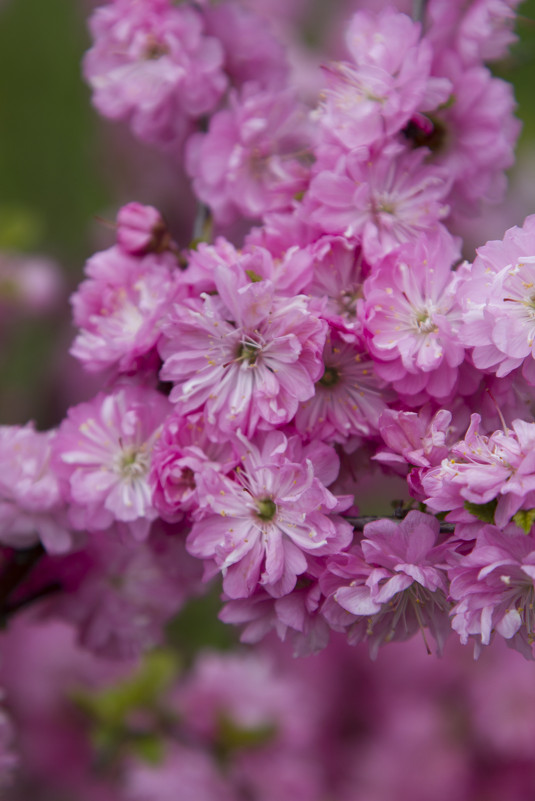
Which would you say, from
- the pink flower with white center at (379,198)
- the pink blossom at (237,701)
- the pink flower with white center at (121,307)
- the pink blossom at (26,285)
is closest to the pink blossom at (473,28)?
the pink flower with white center at (379,198)

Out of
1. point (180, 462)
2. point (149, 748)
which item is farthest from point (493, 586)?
point (149, 748)

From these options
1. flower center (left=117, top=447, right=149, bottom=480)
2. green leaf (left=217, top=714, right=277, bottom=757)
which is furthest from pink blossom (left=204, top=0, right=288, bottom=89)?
green leaf (left=217, top=714, right=277, bottom=757)

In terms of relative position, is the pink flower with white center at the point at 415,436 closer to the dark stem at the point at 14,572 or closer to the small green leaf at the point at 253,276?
the small green leaf at the point at 253,276

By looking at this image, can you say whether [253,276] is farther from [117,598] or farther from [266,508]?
[117,598]

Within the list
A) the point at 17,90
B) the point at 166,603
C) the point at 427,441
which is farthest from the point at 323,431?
the point at 17,90

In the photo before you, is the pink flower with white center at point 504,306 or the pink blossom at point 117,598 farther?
the pink blossom at point 117,598

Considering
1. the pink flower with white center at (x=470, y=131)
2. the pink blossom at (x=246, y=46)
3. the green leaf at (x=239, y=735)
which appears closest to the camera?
the pink flower with white center at (x=470, y=131)

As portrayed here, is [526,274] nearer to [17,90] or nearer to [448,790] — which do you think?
[448,790]
